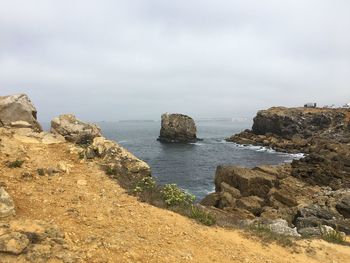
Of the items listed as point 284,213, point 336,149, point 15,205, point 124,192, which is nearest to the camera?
point 15,205

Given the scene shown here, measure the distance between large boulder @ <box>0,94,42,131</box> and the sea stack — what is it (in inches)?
2888

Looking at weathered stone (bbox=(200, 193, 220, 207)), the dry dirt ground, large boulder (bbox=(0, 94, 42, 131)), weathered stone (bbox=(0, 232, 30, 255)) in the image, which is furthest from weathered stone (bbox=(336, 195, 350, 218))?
weathered stone (bbox=(0, 232, 30, 255))

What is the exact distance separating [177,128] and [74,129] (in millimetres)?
75624

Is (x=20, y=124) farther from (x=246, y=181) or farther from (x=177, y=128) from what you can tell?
(x=177, y=128)

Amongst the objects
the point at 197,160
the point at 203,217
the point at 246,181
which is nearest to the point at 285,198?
the point at 246,181

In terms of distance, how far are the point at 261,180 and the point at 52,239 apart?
25945 mm

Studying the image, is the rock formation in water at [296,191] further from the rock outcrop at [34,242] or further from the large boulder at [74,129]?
the rock outcrop at [34,242]

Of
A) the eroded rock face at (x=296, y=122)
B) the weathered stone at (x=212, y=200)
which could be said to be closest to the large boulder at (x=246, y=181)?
the weathered stone at (x=212, y=200)

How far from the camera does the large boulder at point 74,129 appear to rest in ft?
67.7

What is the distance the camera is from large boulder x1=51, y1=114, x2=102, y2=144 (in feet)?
67.7

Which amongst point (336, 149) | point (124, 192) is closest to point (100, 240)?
point (124, 192)

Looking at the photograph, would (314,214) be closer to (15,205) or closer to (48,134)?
(48,134)

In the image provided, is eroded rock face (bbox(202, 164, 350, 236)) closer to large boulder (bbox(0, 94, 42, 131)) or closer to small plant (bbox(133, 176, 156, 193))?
small plant (bbox(133, 176, 156, 193))

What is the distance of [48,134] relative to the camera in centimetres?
1969
